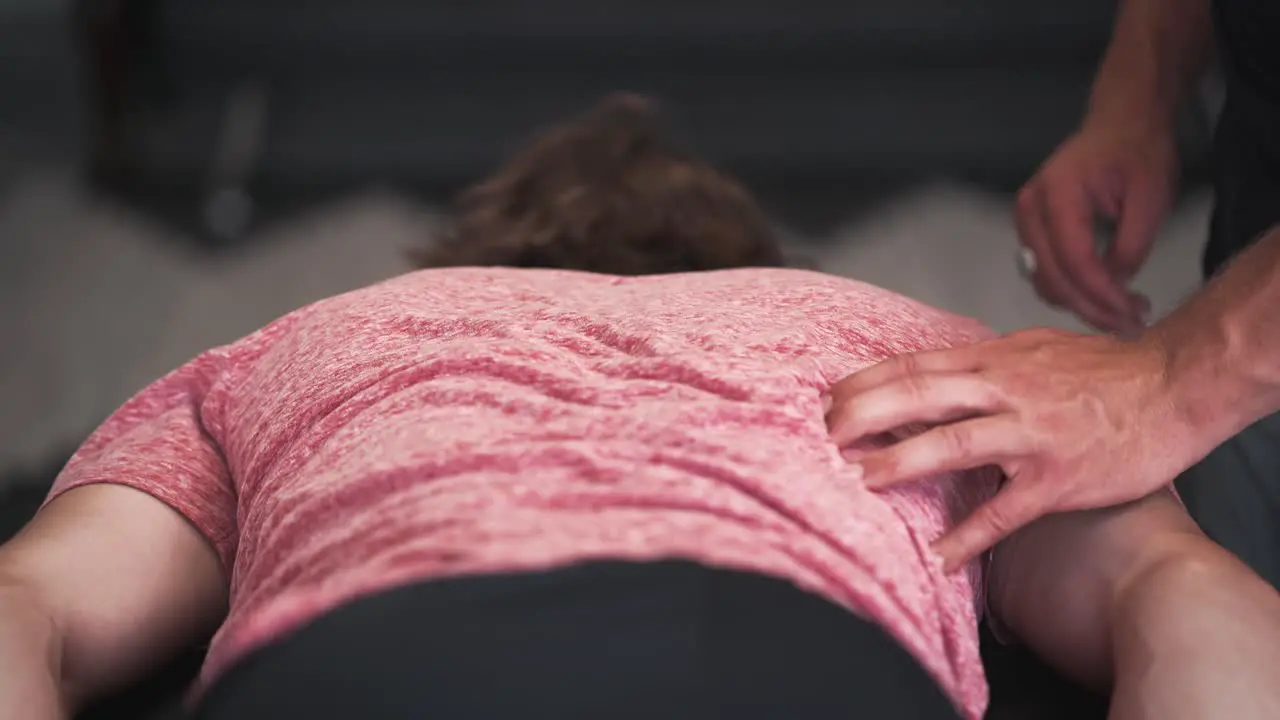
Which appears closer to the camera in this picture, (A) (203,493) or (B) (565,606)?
(B) (565,606)

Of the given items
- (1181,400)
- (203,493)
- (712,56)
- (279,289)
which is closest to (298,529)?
(203,493)

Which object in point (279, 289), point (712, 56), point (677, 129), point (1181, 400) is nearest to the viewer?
point (1181, 400)

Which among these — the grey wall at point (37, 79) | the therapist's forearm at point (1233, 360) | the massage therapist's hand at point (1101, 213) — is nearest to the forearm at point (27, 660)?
the therapist's forearm at point (1233, 360)

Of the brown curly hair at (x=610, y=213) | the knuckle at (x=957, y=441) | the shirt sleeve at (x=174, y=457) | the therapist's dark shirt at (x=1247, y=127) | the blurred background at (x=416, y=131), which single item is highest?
the therapist's dark shirt at (x=1247, y=127)

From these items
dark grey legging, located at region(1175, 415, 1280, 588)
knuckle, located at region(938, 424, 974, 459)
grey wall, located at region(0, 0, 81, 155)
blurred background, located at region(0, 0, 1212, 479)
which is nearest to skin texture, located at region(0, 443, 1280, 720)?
knuckle, located at region(938, 424, 974, 459)

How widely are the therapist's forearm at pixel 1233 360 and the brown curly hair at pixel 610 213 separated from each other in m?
0.60

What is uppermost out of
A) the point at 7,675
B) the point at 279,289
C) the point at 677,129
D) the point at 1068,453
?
the point at 1068,453

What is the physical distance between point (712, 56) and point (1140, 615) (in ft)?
8.07

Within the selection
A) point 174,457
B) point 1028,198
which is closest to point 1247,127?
point 1028,198

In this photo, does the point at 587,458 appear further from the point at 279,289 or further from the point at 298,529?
the point at 279,289

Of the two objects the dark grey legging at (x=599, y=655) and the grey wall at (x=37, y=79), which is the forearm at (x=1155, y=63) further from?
the grey wall at (x=37, y=79)

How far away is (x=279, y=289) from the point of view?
94.6 inches

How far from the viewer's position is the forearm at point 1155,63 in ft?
4.59

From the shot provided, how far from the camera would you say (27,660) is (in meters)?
0.81
